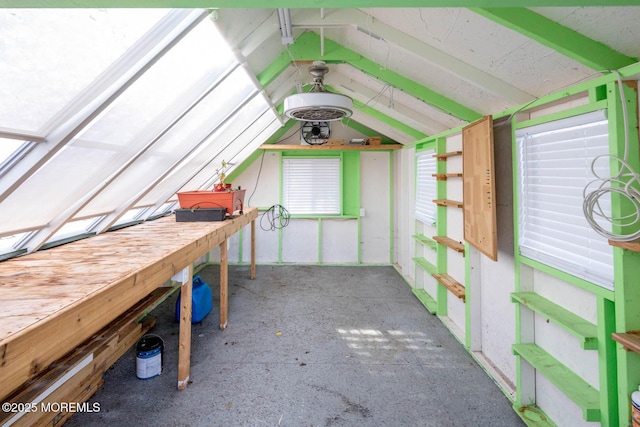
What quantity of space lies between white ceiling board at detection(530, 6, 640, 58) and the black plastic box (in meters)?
2.68

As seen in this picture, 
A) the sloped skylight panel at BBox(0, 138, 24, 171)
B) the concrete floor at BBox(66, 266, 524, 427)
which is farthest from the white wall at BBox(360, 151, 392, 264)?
the sloped skylight panel at BBox(0, 138, 24, 171)

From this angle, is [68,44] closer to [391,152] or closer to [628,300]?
[628,300]

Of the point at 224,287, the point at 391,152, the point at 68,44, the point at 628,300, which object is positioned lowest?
the point at 224,287

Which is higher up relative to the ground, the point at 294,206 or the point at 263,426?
the point at 294,206

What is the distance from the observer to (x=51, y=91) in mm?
1047

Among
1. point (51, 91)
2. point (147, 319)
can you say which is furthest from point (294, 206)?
point (51, 91)

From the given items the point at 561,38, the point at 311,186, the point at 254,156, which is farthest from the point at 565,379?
the point at 254,156

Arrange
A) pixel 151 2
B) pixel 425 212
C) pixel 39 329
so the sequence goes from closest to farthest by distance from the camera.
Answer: pixel 151 2
pixel 39 329
pixel 425 212

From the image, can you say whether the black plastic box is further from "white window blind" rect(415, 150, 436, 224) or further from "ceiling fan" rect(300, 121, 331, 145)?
"white window blind" rect(415, 150, 436, 224)

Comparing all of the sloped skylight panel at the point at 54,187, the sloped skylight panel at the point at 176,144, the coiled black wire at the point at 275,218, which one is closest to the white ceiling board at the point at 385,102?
the sloped skylight panel at the point at 176,144

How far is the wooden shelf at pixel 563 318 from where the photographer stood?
125 cm

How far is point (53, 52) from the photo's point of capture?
0.95m

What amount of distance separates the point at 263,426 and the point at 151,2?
6.63 ft

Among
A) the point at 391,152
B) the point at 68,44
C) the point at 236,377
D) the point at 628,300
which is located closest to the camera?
the point at 68,44
